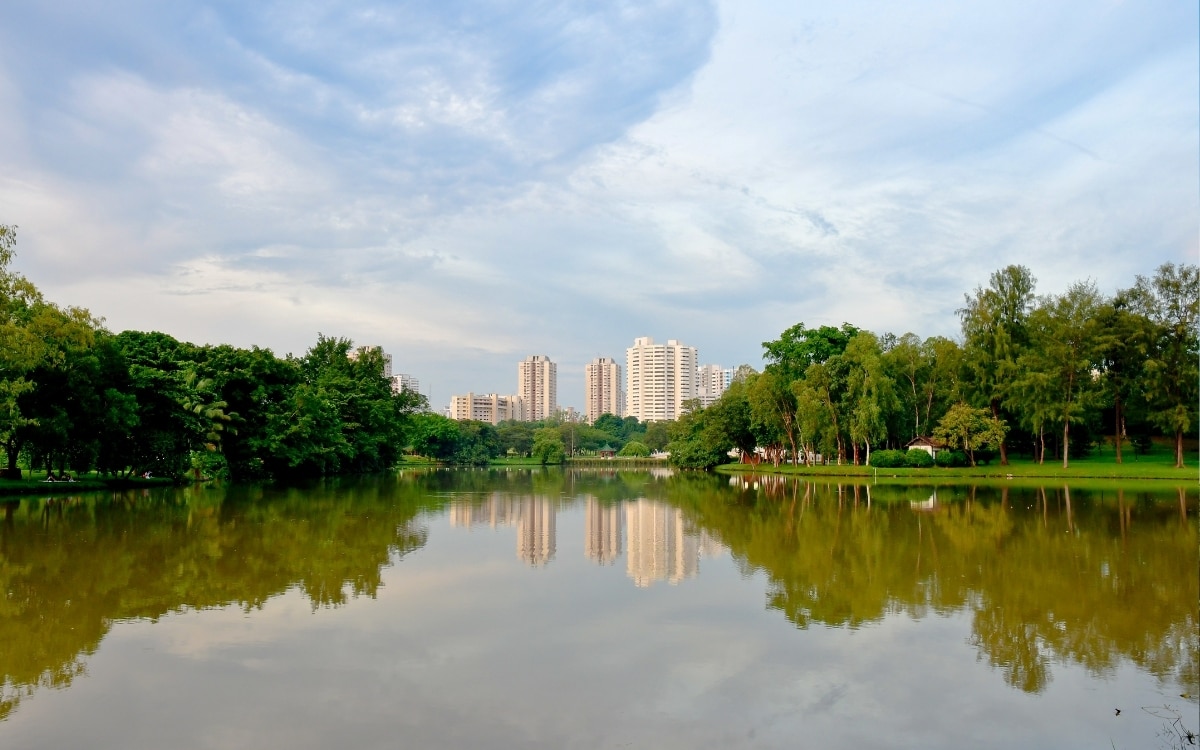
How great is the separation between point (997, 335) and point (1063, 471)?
28.3ft

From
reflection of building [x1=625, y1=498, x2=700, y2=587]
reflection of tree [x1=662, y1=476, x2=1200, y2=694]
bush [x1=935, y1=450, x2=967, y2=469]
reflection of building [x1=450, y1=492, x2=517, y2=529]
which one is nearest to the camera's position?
reflection of tree [x1=662, y1=476, x2=1200, y2=694]

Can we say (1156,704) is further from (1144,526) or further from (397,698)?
(1144,526)

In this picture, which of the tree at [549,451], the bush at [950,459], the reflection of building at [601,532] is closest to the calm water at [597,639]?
the reflection of building at [601,532]

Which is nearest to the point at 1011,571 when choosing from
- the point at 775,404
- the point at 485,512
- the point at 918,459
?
the point at 485,512

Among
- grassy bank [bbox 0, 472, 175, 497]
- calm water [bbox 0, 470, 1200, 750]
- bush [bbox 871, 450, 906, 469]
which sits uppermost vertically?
bush [bbox 871, 450, 906, 469]

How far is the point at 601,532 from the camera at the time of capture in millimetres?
22391

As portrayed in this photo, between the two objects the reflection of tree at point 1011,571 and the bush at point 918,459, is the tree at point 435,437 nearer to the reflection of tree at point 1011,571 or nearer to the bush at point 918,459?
the bush at point 918,459

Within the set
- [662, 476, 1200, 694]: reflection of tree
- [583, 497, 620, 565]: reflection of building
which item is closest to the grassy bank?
[583, 497, 620, 565]: reflection of building

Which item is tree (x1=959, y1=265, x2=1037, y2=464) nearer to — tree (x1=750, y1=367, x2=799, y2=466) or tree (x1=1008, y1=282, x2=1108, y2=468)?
tree (x1=1008, y1=282, x2=1108, y2=468)

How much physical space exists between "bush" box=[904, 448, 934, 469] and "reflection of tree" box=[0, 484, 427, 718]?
115 ft

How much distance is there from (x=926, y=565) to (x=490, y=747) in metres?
11.4

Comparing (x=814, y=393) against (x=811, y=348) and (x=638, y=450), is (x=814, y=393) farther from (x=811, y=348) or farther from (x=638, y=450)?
(x=638, y=450)

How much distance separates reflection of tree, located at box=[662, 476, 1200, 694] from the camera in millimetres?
9766

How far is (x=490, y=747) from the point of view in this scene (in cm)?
671
